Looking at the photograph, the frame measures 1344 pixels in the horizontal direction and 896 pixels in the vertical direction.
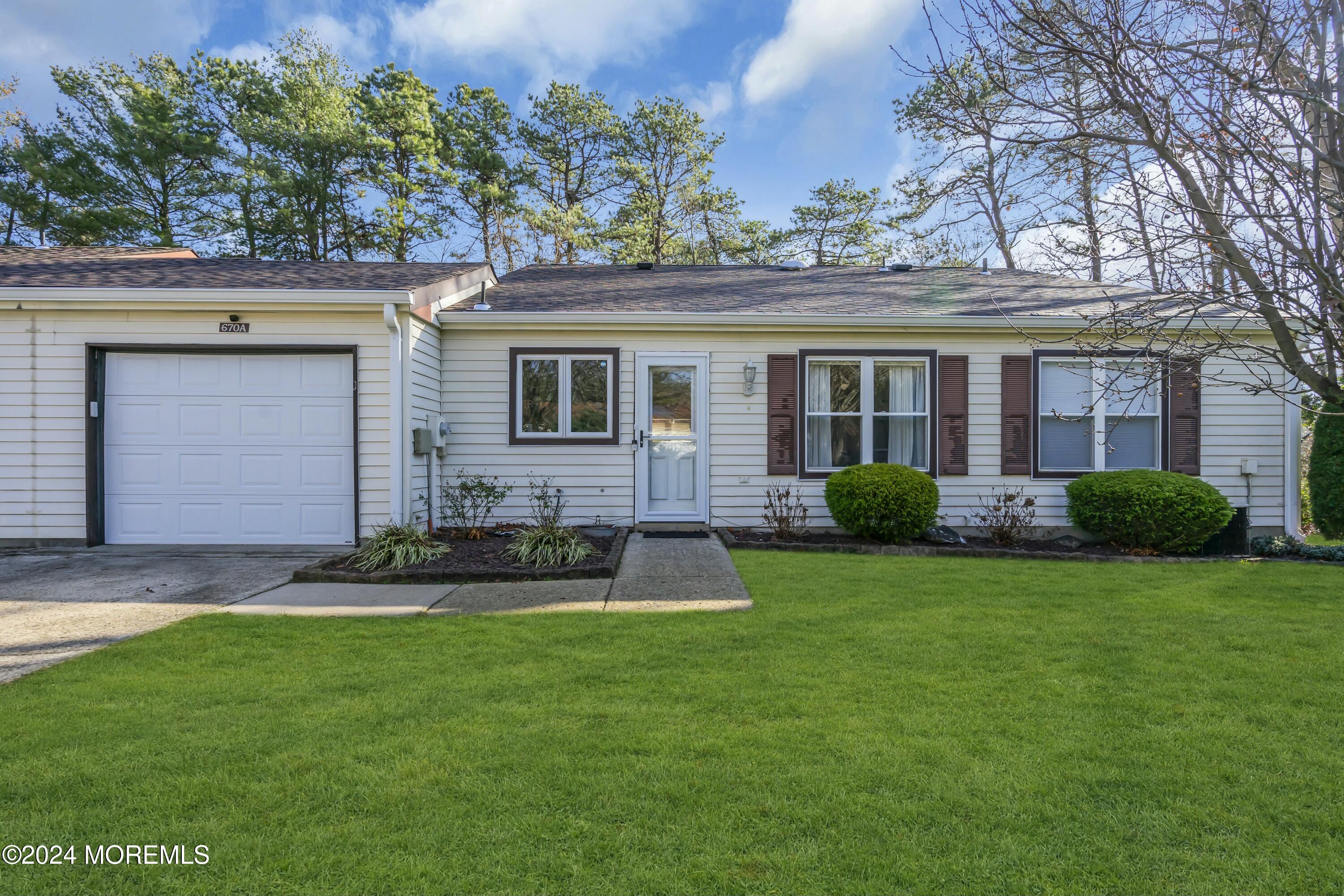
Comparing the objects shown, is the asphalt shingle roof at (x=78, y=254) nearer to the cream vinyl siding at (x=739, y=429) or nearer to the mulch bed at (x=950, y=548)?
the cream vinyl siding at (x=739, y=429)

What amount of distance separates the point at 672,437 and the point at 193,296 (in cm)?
526

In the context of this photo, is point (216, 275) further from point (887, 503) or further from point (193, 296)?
point (887, 503)

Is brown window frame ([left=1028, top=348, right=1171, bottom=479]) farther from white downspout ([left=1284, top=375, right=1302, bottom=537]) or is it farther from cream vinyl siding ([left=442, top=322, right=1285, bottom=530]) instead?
white downspout ([left=1284, top=375, right=1302, bottom=537])

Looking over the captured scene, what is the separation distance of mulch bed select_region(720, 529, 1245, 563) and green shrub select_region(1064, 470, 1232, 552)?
179 millimetres

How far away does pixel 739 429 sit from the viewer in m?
8.55

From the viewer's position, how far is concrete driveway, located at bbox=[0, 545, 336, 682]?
3.97 meters

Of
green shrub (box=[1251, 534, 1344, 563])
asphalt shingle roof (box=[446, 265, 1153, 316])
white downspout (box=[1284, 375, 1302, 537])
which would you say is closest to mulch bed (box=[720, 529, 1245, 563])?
green shrub (box=[1251, 534, 1344, 563])

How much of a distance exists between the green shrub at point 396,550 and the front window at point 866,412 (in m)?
4.54

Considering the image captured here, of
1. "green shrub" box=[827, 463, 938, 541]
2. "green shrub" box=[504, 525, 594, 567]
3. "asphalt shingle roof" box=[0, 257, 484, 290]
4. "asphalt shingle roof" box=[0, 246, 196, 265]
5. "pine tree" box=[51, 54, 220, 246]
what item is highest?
"pine tree" box=[51, 54, 220, 246]

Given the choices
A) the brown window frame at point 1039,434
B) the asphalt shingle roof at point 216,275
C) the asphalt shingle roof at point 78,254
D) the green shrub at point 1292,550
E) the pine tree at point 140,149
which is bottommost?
the green shrub at point 1292,550

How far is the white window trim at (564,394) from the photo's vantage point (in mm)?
8438

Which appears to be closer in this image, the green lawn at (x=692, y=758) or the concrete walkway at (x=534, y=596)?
the green lawn at (x=692, y=758)

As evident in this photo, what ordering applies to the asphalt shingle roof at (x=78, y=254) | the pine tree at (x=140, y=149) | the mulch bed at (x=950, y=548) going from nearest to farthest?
the mulch bed at (x=950, y=548) < the asphalt shingle roof at (x=78, y=254) < the pine tree at (x=140, y=149)

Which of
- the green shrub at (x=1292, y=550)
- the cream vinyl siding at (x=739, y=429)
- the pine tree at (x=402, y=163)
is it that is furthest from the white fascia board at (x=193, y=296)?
the pine tree at (x=402, y=163)
